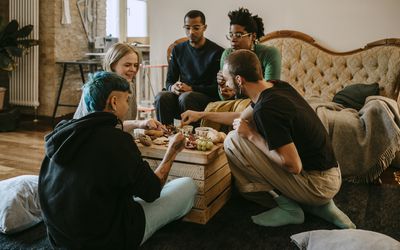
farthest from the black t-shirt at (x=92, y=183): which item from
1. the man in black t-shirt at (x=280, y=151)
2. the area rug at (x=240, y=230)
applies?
the man in black t-shirt at (x=280, y=151)

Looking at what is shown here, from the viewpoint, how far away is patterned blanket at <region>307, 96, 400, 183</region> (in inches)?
118

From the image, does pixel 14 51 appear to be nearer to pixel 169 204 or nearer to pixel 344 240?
pixel 169 204

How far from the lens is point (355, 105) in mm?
3580

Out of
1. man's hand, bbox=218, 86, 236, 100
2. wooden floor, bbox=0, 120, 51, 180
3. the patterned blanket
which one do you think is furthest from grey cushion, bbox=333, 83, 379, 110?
wooden floor, bbox=0, 120, 51, 180

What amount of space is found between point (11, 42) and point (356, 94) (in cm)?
383

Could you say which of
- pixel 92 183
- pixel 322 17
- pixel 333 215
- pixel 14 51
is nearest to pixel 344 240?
pixel 333 215

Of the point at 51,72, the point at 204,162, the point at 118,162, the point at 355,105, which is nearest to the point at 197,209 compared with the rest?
the point at 204,162

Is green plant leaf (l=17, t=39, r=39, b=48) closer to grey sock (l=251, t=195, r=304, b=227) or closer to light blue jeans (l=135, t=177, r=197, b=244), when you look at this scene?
light blue jeans (l=135, t=177, r=197, b=244)

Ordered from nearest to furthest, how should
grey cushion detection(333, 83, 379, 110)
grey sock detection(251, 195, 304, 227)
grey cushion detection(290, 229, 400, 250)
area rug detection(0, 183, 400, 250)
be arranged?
grey cushion detection(290, 229, 400, 250), area rug detection(0, 183, 400, 250), grey sock detection(251, 195, 304, 227), grey cushion detection(333, 83, 379, 110)

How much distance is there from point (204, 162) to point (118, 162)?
70cm

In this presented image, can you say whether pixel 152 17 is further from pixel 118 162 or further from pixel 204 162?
pixel 118 162

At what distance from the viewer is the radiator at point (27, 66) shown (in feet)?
16.9

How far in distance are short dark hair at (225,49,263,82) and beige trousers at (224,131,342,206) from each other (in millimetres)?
348

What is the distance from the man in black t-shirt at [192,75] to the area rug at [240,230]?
3.05ft
